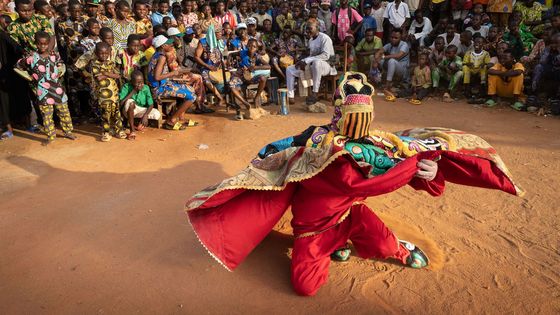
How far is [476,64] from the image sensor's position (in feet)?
28.2

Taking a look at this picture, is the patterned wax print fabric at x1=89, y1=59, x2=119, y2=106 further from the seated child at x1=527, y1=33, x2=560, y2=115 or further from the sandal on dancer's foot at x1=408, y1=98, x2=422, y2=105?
the seated child at x1=527, y1=33, x2=560, y2=115

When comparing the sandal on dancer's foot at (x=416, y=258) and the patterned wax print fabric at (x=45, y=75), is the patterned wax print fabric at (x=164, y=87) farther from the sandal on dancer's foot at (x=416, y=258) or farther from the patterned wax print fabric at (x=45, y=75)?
the sandal on dancer's foot at (x=416, y=258)

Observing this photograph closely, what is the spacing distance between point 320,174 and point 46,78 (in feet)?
17.5

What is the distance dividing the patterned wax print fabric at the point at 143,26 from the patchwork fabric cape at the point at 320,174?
19.1 ft

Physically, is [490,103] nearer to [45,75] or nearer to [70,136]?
[70,136]

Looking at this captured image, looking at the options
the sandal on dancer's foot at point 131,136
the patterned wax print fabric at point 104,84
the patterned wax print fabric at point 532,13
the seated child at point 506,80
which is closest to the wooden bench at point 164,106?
the sandal on dancer's foot at point 131,136

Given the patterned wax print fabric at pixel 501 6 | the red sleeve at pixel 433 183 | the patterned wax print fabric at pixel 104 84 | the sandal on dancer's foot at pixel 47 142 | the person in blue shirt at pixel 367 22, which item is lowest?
the sandal on dancer's foot at pixel 47 142

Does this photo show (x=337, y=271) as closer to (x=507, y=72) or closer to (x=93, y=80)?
(x=93, y=80)

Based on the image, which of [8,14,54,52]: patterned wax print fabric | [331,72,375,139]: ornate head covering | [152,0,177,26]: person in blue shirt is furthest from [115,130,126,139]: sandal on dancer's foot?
[331,72,375,139]: ornate head covering

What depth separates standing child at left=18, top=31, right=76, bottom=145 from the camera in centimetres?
628

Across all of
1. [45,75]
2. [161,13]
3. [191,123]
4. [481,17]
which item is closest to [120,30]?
[45,75]

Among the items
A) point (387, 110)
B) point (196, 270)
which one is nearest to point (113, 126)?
point (196, 270)

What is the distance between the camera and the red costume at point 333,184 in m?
2.89

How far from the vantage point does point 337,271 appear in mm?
3359
